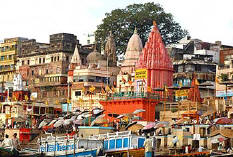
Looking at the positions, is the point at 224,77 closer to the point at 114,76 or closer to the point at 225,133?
the point at 114,76

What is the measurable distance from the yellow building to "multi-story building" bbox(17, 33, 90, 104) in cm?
202

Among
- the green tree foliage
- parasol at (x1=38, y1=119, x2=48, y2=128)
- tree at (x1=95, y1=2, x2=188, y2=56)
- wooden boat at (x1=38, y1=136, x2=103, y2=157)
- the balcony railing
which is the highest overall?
tree at (x1=95, y1=2, x2=188, y2=56)

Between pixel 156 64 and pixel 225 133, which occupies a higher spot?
pixel 156 64

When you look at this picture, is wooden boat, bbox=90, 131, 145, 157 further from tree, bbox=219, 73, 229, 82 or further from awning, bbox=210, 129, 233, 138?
tree, bbox=219, 73, 229, 82

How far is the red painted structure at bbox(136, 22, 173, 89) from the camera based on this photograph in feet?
189

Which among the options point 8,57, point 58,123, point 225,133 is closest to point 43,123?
point 58,123

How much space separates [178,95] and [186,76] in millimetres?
7440

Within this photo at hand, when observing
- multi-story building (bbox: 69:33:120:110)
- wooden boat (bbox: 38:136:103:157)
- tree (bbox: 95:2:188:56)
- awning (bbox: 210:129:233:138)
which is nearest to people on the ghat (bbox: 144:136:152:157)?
wooden boat (bbox: 38:136:103:157)

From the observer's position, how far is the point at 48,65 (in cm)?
7556

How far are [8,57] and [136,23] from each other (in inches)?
704

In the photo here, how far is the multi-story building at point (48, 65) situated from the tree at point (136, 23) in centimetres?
466

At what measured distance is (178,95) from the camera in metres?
56.9

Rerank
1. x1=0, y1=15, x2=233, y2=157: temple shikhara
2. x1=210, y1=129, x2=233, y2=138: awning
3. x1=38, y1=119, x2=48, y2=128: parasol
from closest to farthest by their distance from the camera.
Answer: x1=210, y1=129, x2=233, y2=138: awning
x1=0, y1=15, x2=233, y2=157: temple shikhara
x1=38, y1=119, x2=48, y2=128: parasol

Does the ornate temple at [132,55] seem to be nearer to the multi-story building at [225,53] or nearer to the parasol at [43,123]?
the multi-story building at [225,53]
